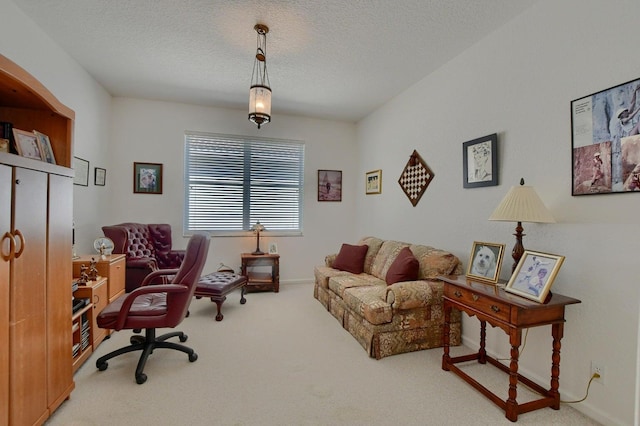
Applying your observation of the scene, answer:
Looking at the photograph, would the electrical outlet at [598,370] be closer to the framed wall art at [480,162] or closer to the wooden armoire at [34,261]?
the framed wall art at [480,162]

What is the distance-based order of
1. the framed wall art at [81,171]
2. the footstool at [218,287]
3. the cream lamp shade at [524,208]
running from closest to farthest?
the cream lamp shade at [524,208], the framed wall art at [81,171], the footstool at [218,287]

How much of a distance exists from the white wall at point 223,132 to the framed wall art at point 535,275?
350cm

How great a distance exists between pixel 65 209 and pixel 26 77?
0.81 metres

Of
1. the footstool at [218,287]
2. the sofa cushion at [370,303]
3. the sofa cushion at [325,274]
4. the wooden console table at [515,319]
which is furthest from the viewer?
the sofa cushion at [325,274]

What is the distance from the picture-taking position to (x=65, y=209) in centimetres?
195

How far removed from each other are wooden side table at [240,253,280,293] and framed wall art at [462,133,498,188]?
9.69 ft

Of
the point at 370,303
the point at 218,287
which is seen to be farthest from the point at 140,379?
the point at 370,303

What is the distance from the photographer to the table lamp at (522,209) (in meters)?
1.98

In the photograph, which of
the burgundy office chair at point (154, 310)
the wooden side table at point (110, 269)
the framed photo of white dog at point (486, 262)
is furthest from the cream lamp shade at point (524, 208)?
the wooden side table at point (110, 269)

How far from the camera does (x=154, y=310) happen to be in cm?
229

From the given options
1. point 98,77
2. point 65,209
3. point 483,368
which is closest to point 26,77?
point 65,209

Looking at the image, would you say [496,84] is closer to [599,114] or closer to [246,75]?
[599,114]

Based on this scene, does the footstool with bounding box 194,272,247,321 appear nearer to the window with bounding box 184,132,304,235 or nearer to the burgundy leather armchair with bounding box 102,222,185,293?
the burgundy leather armchair with bounding box 102,222,185,293

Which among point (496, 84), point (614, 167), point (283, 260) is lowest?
point (283, 260)
